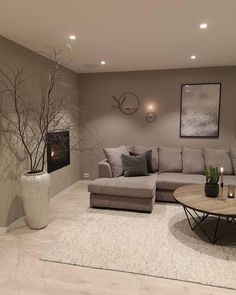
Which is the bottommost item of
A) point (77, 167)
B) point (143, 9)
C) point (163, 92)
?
point (77, 167)

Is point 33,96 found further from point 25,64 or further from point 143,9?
point 143,9

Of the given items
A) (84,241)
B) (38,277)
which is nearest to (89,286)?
(38,277)

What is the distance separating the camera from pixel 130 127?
5188mm

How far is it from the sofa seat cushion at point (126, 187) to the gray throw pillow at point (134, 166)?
255 mm

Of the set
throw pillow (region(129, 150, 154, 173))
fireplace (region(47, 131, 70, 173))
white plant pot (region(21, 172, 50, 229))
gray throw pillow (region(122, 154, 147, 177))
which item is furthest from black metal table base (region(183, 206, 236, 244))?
fireplace (region(47, 131, 70, 173))

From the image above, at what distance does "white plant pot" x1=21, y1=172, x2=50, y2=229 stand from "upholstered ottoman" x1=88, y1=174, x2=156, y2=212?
0.88 meters

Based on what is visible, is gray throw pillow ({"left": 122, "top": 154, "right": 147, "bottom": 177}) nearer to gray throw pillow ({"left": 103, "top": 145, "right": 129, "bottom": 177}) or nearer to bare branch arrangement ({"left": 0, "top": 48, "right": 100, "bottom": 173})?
gray throw pillow ({"left": 103, "top": 145, "right": 129, "bottom": 177})

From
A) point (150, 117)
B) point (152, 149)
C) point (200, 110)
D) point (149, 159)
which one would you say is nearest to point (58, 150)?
point (149, 159)

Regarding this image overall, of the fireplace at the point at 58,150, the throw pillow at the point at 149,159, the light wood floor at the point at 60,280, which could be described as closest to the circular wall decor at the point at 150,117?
the throw pillow at the point at 149,159

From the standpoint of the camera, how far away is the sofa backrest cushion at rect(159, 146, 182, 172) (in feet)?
14.9

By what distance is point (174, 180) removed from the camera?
13.2ft

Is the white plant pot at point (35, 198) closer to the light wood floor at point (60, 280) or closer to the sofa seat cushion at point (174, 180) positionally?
the light wood floor at point (60, 280)

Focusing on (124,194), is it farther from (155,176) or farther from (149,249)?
(149,249)

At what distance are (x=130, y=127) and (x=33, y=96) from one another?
89.6 inches
